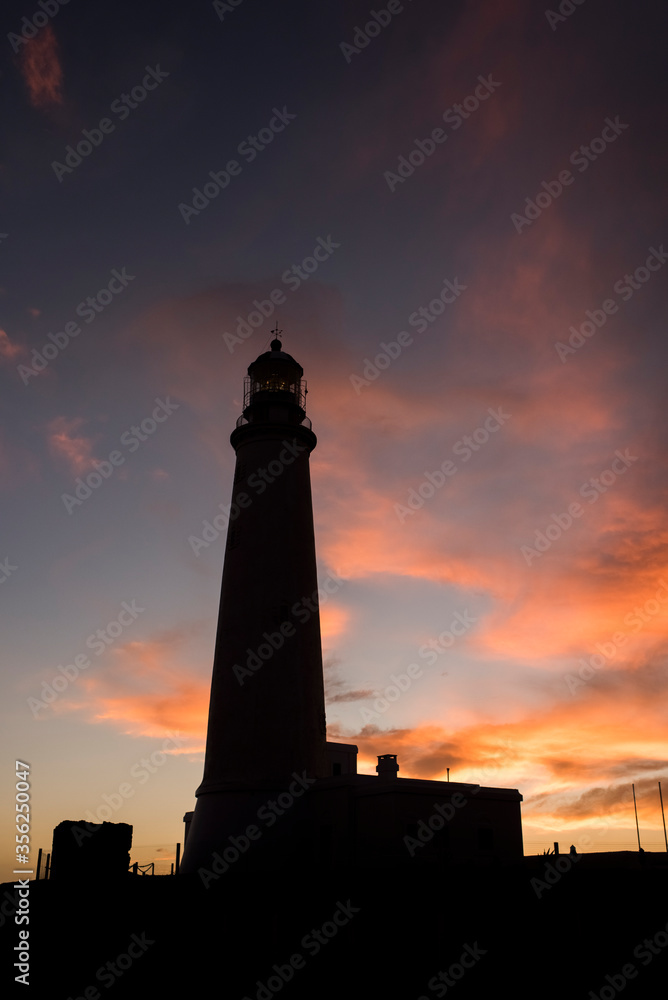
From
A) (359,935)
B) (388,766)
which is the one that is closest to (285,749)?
(388,766)

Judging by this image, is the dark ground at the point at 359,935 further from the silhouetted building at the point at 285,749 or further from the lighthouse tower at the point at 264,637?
the lighthouse tower at the point at 264,637

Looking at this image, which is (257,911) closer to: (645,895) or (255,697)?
(255,697)

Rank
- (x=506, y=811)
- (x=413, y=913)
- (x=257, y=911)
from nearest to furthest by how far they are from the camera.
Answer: (x=413, y=913) → (x=257, y=911) → (x=506, y=811)

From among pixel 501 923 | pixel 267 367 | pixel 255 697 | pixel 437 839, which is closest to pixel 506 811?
pixel 437 839

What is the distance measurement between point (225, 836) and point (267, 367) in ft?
65.1

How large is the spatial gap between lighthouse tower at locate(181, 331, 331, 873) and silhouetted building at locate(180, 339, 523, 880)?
52mm

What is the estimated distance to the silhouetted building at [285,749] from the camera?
93.7ft

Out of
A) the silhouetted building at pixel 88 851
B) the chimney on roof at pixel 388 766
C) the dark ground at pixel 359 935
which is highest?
the chimney on roof at pixel 388 766

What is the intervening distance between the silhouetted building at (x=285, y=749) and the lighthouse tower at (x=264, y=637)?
52 millimetres

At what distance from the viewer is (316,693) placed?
32188 millimetres

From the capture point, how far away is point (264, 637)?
105 feet

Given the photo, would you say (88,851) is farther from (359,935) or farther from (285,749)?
(359,935)

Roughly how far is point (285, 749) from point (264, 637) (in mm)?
4358

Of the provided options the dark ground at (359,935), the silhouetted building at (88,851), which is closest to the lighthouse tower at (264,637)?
the silhouetted building at (88,851)
